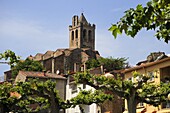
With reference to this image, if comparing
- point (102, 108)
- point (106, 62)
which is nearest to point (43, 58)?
point (106, 62)

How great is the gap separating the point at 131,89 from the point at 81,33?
13657 centimetres

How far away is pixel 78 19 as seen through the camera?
168625mm

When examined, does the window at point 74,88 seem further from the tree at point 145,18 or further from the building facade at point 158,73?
the tree at point 145,18

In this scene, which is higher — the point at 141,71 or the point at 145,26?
the point at 141,71

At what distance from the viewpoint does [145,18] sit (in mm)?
6766

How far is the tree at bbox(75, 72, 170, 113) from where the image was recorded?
27.9 metres

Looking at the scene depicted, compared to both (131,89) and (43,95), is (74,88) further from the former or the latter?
(131,89)

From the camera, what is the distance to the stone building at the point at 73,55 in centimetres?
12664

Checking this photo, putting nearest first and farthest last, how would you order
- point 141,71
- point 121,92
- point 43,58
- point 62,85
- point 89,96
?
point 121,92, point 89,96, point 141,71, point 62,85, point 43,58

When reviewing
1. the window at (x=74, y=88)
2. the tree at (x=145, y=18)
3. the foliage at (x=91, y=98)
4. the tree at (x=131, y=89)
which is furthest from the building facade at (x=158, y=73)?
the tree at (x=145, y=18)

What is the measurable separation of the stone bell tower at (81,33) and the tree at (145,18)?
15227cm

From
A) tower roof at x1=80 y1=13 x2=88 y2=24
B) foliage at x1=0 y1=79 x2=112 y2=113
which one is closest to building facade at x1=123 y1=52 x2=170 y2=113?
foliage at x1=0 y1=79 x2=112 y2=113

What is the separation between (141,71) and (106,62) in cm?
5692

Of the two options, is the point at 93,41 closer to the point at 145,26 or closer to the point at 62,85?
the point at 62,85
